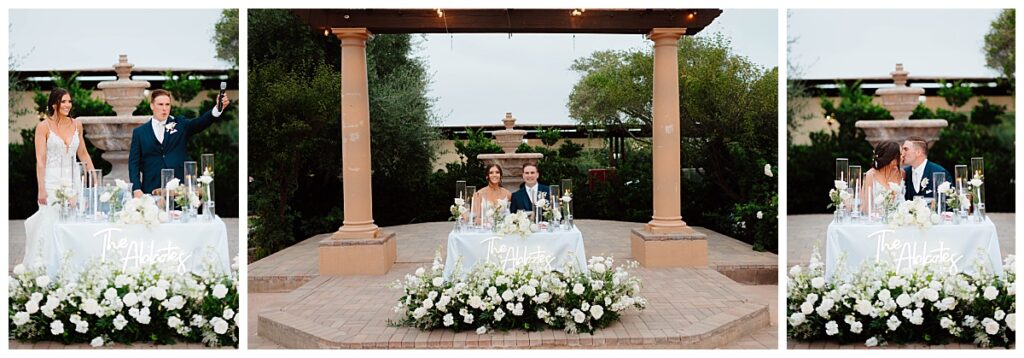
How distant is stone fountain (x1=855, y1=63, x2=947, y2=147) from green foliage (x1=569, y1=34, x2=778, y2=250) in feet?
9.53

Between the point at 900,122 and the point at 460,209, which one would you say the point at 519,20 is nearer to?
the point at 460,209

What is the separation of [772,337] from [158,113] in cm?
426

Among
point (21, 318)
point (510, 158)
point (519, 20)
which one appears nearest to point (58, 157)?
point (21, 318)

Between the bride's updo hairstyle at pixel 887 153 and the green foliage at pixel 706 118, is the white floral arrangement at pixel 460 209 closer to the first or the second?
the bride's updo hairstyle at pixel 887 153

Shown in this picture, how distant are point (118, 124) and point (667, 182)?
4.72m

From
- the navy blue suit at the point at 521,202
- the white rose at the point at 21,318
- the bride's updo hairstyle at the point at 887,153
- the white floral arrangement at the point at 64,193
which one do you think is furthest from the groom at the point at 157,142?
the bride's updo hairstyle at the point at 887,153

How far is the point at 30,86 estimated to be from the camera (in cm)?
646

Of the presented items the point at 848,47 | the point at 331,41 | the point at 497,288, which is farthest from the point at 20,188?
the point at 848,47

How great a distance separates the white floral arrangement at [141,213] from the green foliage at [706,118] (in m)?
6.29

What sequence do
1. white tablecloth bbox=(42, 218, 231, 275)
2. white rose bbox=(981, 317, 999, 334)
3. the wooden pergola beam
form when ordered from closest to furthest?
white rose bbox=(981, 317, 999, 334) → white tablecloth bbox=(42, 218, 231, 275) → the wooden pergola beam

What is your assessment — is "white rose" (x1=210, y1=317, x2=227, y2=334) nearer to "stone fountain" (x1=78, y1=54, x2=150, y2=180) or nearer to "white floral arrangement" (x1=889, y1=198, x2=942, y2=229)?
"stone fountain" (x1=78, y1=54, x2=150, y2=180)

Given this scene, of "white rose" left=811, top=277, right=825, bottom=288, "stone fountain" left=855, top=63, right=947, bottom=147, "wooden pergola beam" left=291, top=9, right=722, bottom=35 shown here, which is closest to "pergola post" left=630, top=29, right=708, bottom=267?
"wooden pergola beam" left=291, top=9, right=722, bottom=35

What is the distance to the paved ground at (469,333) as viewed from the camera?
431 cm

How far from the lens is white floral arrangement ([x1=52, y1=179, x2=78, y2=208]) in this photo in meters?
4.52
